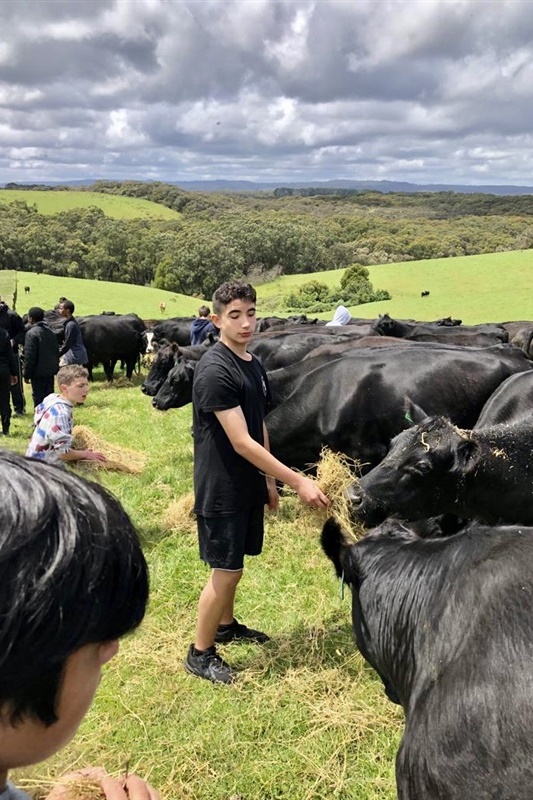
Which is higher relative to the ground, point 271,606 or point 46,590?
point 46,590

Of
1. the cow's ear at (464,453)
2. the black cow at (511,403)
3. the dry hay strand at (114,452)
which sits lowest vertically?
the dry hay strand at (114,452)

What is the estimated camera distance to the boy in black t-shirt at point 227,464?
367 centimetres

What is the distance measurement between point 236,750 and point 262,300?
49.7 meters

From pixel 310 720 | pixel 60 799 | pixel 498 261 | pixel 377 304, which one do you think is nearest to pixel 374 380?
pixel 310 720

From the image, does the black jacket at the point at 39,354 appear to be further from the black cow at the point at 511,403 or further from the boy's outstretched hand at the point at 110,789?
the boy's outstretched hand at the point at 110,789

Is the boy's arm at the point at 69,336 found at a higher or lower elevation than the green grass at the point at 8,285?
higher

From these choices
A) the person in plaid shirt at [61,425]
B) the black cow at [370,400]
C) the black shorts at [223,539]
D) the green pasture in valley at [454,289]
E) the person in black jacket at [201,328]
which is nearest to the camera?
the black shorts at [223,539]

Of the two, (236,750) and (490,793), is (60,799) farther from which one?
(236,750)

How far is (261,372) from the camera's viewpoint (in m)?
4.19

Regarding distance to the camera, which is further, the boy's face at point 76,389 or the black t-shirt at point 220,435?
the boy's face at point 76,389

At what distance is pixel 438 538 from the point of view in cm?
284

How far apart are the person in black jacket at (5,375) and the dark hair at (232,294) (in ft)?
26.1

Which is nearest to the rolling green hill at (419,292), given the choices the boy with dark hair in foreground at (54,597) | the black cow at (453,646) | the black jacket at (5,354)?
the black jacket at (5,354)

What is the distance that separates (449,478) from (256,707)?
2.10 metres
